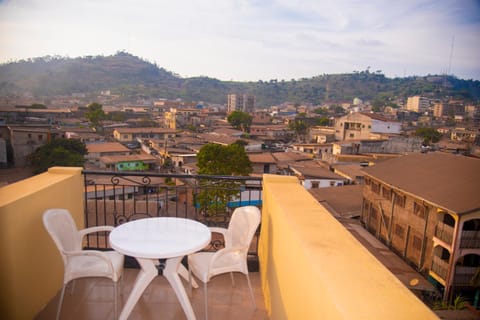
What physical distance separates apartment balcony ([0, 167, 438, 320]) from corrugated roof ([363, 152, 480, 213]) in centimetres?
770

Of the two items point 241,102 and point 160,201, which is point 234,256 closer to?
point 160,201

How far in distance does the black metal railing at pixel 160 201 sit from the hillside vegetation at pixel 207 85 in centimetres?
6838

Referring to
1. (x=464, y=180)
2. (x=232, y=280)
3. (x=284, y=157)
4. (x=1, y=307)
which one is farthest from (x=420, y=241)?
(x=284, y=157)

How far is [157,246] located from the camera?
2.07 m

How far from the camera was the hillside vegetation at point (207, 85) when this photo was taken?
82438mm

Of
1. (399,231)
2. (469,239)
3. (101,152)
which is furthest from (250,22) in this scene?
(101,152)

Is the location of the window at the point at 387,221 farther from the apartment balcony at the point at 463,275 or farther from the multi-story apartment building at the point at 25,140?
the multi-story apartment building at the point at 25,140

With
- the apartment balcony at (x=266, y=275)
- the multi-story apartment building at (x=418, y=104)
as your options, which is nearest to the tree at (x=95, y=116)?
the apartment balcony at (x=266, y=275)

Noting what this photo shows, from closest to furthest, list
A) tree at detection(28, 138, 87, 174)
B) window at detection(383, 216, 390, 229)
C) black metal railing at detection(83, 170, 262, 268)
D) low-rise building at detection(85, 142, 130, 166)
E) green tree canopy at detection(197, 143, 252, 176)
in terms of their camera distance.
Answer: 1. black metal railing at detection(83, 170, 262, 268)
2. window at detection(383, 216, 390, 229)
3. green tree canopy at detection(197, 143, 252, 176)
4. tree at detection(28, 138, 87, 174)
5. low-rise building at detection(85, 142, 130, 166)

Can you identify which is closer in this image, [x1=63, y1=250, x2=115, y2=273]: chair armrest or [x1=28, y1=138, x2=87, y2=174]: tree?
→ [x1=63, y1=250, x2=115, y2=273]: chair armrest

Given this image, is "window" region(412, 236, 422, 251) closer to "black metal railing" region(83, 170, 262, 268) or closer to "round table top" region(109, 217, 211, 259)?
"black metal railing" region(83, 170, 262, 268)

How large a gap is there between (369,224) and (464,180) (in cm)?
485

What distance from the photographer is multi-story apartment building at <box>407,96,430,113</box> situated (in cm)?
7538

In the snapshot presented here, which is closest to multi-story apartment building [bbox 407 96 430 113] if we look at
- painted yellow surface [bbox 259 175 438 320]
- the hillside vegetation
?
the hillside vegetation
